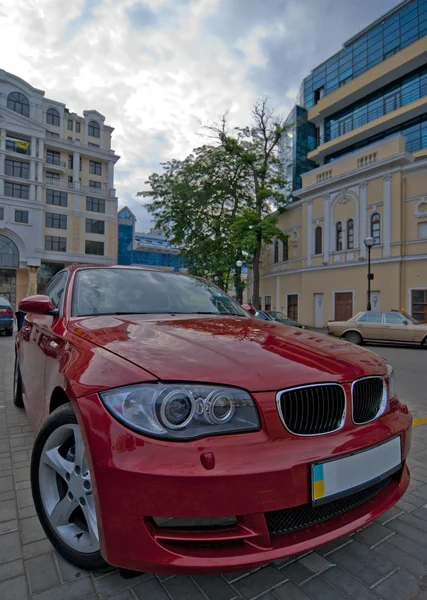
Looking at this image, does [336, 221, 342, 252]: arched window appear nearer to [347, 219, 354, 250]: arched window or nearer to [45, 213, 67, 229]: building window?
[347, 219, 354, 250]: arched window

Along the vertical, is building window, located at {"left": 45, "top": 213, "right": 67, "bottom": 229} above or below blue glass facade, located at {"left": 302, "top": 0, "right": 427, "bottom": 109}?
below

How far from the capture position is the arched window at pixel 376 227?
69.5ft

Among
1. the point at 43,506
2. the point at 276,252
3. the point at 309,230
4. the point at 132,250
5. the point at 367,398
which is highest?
the point at 132,250

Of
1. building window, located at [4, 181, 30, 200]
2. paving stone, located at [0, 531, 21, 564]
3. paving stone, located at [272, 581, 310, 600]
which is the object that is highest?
building window, located at [4, 181, 30, 200]

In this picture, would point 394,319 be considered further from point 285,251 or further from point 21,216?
point 21,216

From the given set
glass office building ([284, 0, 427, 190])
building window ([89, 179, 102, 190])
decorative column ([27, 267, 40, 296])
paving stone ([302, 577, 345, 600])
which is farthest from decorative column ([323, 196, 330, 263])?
building window ([89, 179, 102, 190])

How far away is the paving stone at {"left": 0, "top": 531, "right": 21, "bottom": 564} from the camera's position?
1.75 metres

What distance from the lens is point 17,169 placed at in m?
41.7

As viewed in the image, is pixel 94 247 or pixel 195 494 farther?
pixel 94 247

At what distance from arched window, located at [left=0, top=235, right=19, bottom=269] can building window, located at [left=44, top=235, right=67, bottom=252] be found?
133 inches

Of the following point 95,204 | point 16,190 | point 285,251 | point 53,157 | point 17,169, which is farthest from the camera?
point 95,204

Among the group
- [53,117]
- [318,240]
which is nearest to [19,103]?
[53,117]

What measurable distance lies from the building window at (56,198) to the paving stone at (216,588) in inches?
1912

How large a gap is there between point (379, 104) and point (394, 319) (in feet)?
86.1
